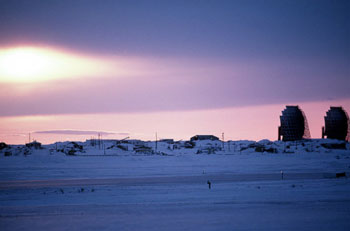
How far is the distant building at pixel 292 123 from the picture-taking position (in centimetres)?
10869

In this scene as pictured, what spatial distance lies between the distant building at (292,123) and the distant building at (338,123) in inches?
449

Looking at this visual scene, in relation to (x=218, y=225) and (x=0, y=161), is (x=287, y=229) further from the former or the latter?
(x=0, y=161)

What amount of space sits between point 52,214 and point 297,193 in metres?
13.3

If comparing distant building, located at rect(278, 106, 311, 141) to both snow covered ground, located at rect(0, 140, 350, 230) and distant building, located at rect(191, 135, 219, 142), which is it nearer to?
distant building, located at rect(191, 135, 219, 142)

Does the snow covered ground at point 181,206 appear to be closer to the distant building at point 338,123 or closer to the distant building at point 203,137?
the distant building at point 338,123

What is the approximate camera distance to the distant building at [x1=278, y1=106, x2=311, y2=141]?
109 meters

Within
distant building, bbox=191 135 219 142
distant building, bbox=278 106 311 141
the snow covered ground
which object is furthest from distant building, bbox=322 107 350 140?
the snow covered ground

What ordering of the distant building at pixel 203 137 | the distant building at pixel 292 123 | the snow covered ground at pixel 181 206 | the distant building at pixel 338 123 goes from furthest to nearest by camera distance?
1. the distant building at pixel 203 137
2. the distant building at pixel 338 123
3. the distant building at pixel 292 123
4. the snow covered ground at pixel 181 206

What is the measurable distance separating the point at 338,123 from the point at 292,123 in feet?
54.5

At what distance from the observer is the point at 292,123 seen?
10981cm

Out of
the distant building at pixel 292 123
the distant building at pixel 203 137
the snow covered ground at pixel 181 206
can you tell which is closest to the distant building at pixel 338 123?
the distant building at pixel 292 123

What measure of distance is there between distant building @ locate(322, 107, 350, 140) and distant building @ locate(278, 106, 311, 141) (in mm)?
11398

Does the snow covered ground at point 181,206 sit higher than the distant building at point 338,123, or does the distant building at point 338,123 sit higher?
the distant building at point 338,123

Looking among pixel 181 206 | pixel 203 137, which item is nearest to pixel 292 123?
pixel 203 137
